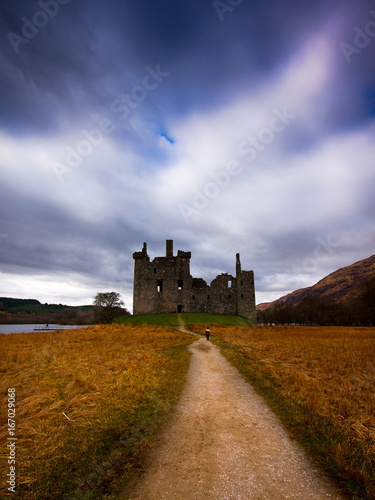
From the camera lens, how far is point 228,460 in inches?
181

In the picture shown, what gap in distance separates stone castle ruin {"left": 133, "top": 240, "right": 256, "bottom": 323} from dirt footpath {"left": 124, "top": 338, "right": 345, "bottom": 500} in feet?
156

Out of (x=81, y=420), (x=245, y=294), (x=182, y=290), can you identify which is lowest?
(x=81, y=420)

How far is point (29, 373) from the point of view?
32.1ft

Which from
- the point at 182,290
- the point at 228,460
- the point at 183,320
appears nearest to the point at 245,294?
the point at 182,290

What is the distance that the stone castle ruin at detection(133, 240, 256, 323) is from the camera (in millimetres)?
54594

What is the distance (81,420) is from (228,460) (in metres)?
3.56

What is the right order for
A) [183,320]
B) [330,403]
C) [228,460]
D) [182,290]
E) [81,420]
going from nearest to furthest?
[228,460] < [81,420] < [330,403] < [183,320] < [182,290]

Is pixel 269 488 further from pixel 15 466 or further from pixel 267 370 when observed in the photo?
pixel 267 370

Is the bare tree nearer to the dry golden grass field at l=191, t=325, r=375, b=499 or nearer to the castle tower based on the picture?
the castle tower

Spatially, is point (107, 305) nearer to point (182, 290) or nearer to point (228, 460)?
point (182, 290)

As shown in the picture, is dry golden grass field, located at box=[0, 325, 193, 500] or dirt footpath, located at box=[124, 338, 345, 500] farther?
dry golden grass field, located at box=[0, 325, 193, 500]

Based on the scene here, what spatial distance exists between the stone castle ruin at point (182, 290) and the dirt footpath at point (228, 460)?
1873 inches

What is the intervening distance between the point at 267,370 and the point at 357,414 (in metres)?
5.19

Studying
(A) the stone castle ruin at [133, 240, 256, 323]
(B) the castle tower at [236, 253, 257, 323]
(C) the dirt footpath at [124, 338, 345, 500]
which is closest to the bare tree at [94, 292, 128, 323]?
(A) the stone castle ruin at [133, 240, 256, 323]
